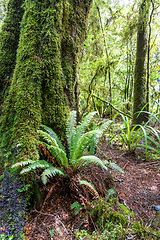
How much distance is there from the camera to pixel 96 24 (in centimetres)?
451

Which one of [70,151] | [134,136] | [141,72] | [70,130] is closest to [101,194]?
[70,151]

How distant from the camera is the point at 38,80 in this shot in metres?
1.85

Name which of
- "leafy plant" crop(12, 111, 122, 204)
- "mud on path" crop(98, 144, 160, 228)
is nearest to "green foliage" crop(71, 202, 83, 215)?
"leafy plant" crop(12, 111, 122, 204)

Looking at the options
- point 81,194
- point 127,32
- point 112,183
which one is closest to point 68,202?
point 81,194

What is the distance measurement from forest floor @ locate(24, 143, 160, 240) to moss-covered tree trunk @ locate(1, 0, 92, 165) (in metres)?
0.58

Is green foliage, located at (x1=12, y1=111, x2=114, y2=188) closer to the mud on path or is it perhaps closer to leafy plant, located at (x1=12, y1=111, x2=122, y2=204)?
leafy plant, located at (x1=12, y1=111, x2=122, y2=204)

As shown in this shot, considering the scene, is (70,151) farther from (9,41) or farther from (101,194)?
(9,41)

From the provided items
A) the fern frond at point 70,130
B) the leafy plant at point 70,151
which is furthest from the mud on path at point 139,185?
the fern frond at point 70,130

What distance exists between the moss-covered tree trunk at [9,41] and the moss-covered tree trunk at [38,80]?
246 mm

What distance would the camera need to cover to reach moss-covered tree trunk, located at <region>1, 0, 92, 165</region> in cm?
165

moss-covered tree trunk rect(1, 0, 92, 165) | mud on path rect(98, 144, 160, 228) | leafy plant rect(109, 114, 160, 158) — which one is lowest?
mud on path rect(98, 144, 160, 228)

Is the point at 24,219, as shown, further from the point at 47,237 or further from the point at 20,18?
the point at 20,18

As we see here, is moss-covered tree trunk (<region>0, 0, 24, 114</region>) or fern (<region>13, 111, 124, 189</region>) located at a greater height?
moss-covered tree trunk (<region>0, 0, 24, 114</region>)

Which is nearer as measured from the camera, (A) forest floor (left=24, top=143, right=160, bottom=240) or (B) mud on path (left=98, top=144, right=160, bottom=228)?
(A) forest floor (left=24, top=143, right=160, bottom=240)
